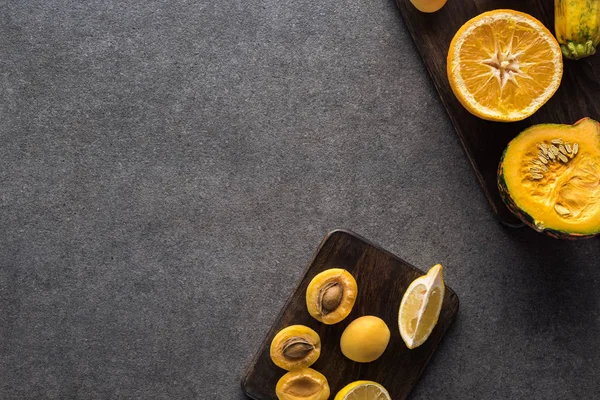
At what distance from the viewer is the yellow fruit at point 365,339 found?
1172 millimetres

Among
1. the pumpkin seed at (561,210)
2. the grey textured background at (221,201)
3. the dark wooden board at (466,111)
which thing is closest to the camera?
the pumpkin seed at (561,210)

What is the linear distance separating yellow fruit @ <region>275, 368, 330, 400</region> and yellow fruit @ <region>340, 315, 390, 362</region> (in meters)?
0.08

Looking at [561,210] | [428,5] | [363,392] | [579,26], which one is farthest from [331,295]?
[579,26]

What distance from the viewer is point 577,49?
3.77 ft

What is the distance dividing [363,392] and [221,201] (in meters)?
0.51

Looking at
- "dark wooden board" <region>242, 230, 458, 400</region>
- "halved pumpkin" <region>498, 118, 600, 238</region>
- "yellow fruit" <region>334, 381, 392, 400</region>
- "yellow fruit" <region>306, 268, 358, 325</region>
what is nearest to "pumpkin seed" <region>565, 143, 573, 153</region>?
"halved pumpkin" <region>498, 118, 600, 238</region>

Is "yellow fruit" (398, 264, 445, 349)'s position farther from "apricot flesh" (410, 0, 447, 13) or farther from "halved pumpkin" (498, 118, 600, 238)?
"apricot flesh" (410, 0, 447, 13)

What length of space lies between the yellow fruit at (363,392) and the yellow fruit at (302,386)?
4cm

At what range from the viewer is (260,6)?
53.6 inches

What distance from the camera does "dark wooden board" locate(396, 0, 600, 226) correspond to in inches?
47.4

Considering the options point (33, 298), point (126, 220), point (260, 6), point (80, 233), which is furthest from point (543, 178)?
point (33, 298)

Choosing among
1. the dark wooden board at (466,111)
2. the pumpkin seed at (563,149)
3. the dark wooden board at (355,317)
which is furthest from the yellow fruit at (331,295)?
the pumpkin seed at (563,149)

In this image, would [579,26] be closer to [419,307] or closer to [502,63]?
[502,63]

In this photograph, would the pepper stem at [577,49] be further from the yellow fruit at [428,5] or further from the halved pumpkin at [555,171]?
the yellow fruit at [428,5]
